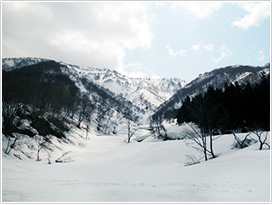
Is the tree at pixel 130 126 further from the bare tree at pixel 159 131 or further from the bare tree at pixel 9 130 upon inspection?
the bare tree at pixel 9 130

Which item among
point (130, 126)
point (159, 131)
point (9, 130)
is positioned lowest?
point (130, 126)

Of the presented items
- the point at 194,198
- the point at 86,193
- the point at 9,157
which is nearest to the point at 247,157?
the point at 194,198

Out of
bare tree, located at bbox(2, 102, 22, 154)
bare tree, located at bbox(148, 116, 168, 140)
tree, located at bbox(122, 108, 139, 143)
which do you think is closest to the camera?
bare tree, located at bbox(2, 102, 22, 154)

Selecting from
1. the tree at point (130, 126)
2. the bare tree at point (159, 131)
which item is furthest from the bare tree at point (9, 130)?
the bare tree at point (159, 131)

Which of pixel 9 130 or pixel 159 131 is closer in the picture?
pixel 9 130

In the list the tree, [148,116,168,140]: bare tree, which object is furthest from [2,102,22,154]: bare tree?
[148,116,168,140]: bare tree

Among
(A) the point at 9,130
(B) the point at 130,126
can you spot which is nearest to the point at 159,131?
(A) the point at 9,130

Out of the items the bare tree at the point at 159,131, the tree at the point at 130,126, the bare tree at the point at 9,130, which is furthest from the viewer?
the tree at the point at 130,126

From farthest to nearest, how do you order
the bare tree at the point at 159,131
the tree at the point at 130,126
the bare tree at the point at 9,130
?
the tree at the point at 130,126
the bare tree at the point at 159,131
the bare tree at the point at 9,130

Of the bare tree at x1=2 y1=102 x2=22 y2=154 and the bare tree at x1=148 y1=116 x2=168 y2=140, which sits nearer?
the bare tree at x1=2 y1=102 x2=22 y2=154

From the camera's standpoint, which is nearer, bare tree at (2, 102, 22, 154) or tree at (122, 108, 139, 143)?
bare tree at (2, 102, 22, 154)

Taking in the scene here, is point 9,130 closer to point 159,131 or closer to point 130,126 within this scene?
point 159,131

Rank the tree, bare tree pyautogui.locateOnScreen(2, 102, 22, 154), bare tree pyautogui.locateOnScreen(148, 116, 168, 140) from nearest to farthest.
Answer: bare tree pyautogui.locateOnScreen(2, 102, 22, 154) → bare tree pyautogui.locateOnScreen(148, 116, 168, 140) → the tree

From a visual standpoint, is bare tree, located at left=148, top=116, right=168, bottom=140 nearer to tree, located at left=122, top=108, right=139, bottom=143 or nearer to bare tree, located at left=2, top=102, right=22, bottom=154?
tree, located at left=122, top=108, right=139, bottom=143
